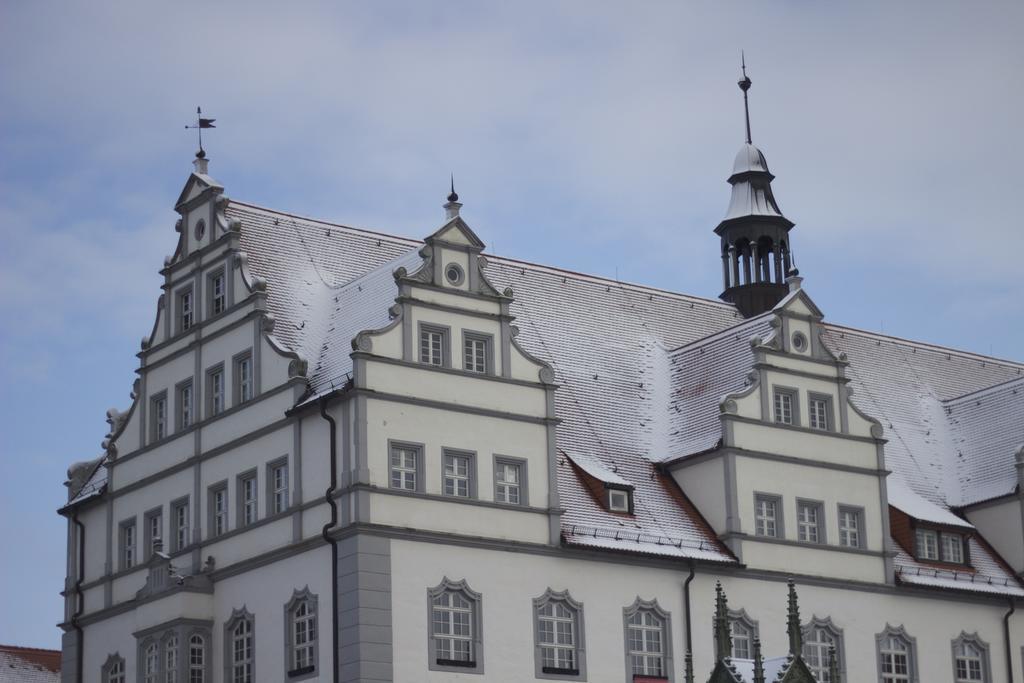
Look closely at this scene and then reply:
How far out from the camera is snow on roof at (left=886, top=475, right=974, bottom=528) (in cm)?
6488

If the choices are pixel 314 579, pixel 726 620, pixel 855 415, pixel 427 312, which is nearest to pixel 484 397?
pixel 427 312

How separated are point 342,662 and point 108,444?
14504 millimetres

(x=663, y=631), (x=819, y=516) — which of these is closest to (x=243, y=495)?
(x=663, y=631)

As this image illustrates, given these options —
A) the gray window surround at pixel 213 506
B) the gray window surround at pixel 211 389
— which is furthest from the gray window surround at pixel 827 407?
the gray window surround at pixel 213 506

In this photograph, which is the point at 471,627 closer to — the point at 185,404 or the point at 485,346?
the point at 485,346

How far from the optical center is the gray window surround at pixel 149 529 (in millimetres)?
58750

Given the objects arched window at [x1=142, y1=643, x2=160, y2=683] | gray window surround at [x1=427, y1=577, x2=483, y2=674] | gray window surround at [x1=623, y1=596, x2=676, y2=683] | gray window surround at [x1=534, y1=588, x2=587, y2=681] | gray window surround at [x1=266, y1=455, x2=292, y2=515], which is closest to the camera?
gray window surround at [x1=427, y1=577, x2=483, y2=674]

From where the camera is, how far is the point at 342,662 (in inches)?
1993

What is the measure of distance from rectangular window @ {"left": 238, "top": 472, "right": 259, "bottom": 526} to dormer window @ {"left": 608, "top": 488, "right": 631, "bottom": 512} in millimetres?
9994

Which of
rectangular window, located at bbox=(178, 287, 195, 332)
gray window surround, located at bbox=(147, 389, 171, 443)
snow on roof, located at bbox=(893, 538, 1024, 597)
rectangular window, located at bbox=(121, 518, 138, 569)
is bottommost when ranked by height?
snow on roof, located at bbox=(893, 538, 1024, 597)

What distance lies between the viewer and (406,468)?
52.9 metres

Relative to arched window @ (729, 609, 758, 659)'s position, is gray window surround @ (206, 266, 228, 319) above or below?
above

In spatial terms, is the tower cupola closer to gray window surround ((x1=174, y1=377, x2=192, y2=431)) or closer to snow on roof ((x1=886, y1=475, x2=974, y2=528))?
snow on roof ((x1=886, y1=475, x2=974, y2=528))

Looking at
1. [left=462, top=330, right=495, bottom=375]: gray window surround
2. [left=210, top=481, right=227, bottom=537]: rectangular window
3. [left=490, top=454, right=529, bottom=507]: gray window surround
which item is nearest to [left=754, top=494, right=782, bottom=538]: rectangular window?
[left=490, top=454, right=529, bottom=507]: gray window surround
